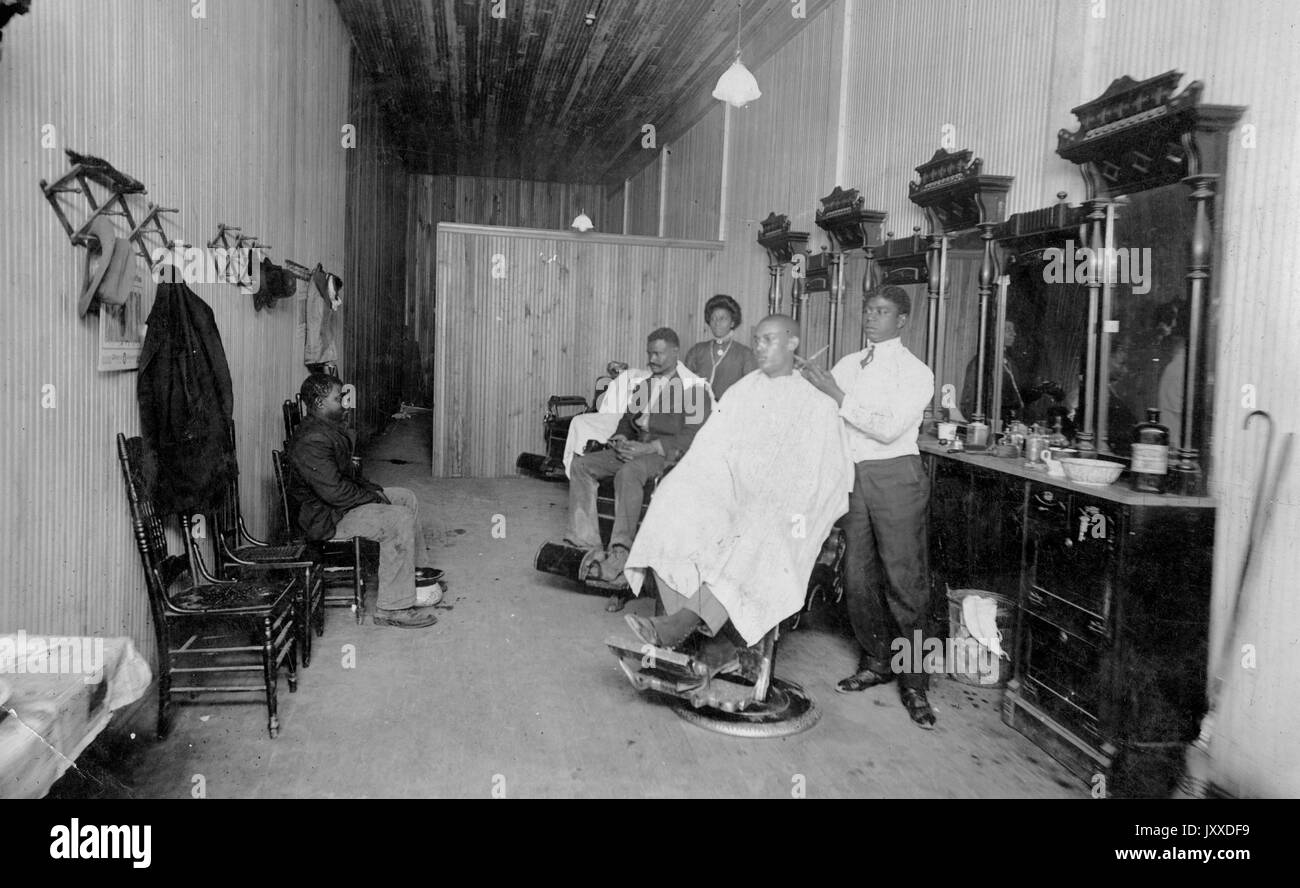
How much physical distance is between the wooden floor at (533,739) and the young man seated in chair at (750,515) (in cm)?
38

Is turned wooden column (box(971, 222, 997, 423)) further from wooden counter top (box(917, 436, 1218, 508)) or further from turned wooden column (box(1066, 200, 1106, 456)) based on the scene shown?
turned wooden column (box(1066, 200, 1106, 456))

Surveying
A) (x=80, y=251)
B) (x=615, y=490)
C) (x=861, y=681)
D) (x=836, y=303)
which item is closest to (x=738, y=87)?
(x=836, y=303)

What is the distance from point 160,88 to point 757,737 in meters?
3.03

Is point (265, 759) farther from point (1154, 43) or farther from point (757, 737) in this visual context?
point (1154, 43)

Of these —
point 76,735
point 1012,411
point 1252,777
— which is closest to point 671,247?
point 1012,411

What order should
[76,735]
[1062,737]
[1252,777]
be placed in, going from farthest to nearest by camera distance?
[1062,737] < [1252,777] < [76,735]

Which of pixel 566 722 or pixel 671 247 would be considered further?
pixel 671 247

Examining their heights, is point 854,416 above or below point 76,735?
above

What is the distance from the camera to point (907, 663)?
10.4ft

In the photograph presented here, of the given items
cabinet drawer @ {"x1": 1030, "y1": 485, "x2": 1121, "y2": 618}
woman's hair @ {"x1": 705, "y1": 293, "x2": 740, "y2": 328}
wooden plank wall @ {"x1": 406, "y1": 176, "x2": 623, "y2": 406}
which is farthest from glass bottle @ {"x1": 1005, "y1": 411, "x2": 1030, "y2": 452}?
Result: wooden plank wall @ {"x1": 406, "y1": 176, "x2": 623, "y2": 406}

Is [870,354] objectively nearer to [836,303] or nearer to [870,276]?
[870,276]

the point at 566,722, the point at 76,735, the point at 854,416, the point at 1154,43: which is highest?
the point at 1154,43

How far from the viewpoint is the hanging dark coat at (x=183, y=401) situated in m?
2.85

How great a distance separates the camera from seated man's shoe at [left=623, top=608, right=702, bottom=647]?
303 centimetres
